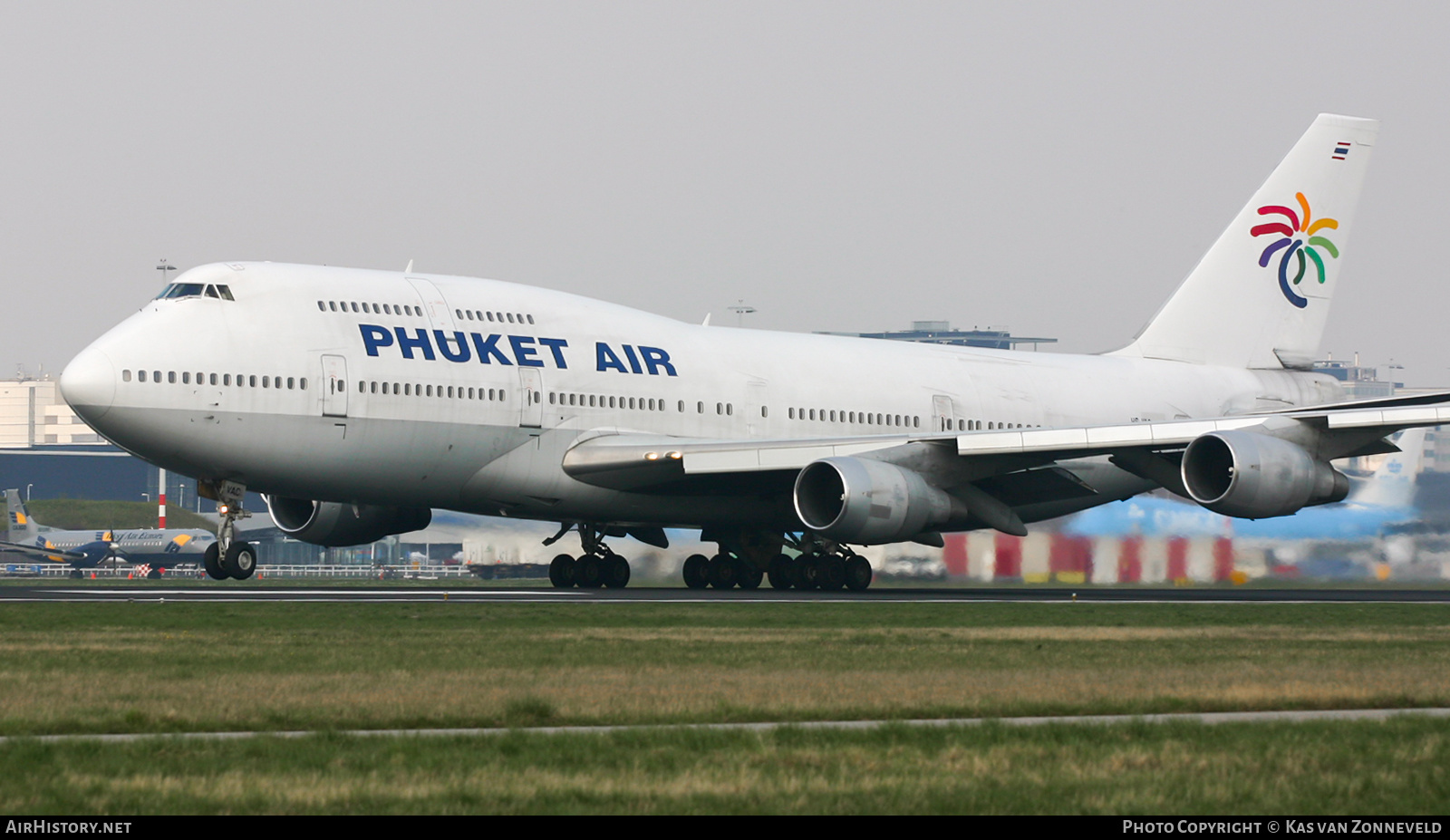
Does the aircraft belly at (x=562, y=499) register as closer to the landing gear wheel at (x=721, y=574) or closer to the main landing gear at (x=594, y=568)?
the main landing gear at (x=594, y=568)

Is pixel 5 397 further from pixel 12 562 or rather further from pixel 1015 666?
pixel 1015 666

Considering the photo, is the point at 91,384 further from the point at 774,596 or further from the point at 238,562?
the point at 774,596

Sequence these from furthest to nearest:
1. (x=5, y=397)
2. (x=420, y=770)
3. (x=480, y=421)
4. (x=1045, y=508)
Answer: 1. (x=5, y=397)
2. (x=1045, y=508)
3. (x=480, y=421)
4. (x=420, y=770)

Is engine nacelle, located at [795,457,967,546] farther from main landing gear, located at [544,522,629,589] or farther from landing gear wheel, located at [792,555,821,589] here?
main landing gear, located at [544,522,629,589]

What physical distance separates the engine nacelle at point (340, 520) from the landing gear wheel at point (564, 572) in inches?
105

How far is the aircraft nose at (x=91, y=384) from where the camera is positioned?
2733 cm

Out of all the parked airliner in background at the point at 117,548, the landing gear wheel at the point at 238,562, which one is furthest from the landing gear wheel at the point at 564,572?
the parked airliner in background at the point at 117,548

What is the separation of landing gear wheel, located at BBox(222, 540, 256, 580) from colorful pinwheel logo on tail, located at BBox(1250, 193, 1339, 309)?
25157 mm

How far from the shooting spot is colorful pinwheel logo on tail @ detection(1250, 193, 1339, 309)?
1661 inches

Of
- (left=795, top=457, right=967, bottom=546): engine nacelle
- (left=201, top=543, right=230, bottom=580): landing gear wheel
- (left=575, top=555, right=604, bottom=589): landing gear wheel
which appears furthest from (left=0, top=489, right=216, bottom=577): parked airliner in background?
(left=795, top=457, right=967, bottom=546): engine nacelle

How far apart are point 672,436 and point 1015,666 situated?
57.6ft
